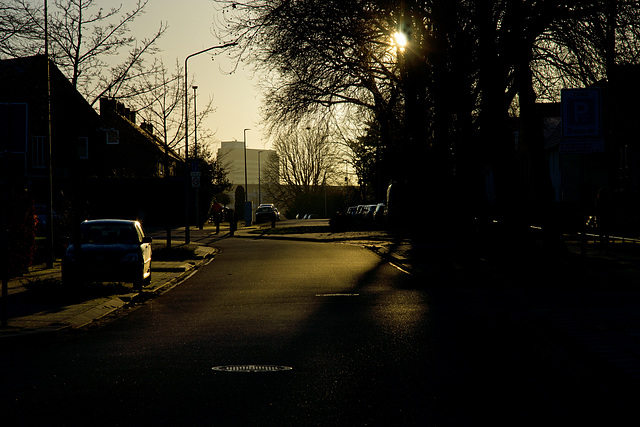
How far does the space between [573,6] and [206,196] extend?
44337 millimetres

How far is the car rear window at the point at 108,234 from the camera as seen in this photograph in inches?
663

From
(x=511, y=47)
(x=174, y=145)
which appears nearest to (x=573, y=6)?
(x=511, y=47)

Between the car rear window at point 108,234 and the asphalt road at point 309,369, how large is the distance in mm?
3856

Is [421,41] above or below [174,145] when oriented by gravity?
above

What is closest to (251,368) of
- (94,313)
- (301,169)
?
(94,313)

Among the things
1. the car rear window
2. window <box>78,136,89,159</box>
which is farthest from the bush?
window <box>78,136,89,159</box>

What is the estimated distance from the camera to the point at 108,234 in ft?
55.6

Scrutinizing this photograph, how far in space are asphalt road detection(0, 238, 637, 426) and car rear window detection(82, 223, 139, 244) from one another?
3.86 metres

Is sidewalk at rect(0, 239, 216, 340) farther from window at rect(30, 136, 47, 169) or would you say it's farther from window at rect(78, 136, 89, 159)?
window at rect(78, 136, 89, 159)

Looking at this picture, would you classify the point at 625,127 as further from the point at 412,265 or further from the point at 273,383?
the point at 273,383

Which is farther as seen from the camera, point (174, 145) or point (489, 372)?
point (174, 145)

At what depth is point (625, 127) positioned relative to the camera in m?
39.7

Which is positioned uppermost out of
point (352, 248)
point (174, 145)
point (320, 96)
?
point (320, 96)

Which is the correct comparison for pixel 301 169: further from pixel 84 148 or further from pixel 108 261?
pixel 108 261
